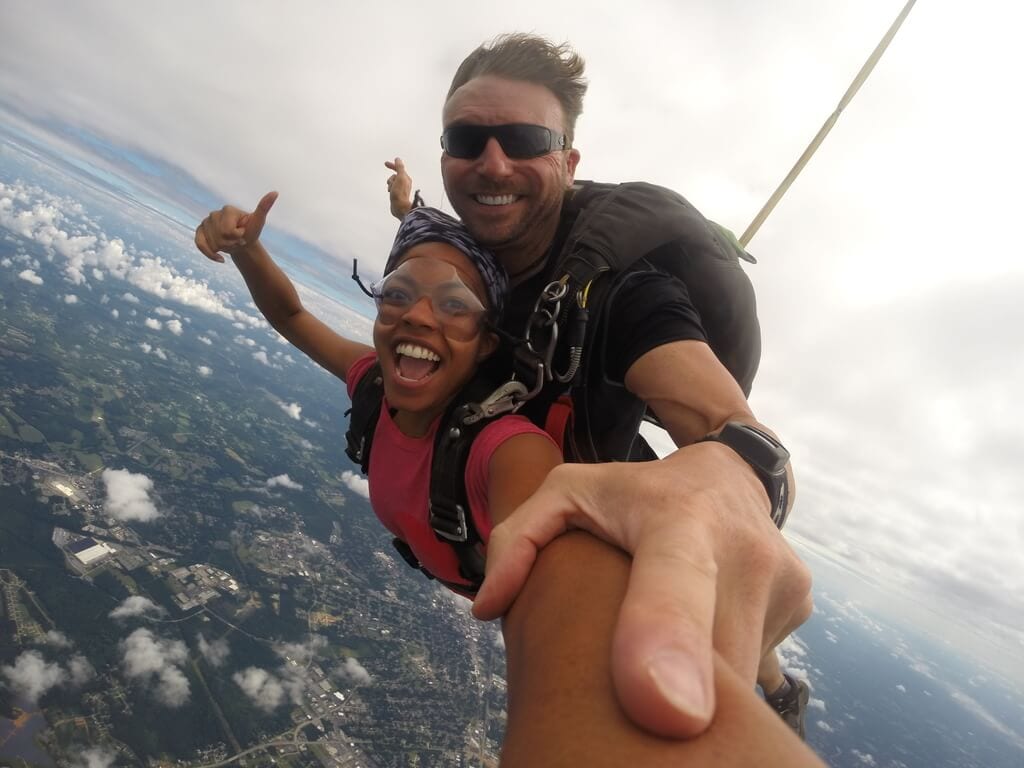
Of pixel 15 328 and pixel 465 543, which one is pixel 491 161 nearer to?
pixel 465 543

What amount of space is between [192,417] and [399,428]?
96458mm

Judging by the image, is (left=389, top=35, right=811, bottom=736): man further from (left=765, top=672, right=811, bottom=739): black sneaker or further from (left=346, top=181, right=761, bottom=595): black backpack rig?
(left=765, top=672, right=811, bottom=739): black sneaker

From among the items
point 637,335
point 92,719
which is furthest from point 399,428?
point 92,719

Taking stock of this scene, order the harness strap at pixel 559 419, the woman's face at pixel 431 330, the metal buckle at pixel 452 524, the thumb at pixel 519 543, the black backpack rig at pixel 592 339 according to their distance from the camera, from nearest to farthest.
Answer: the thumb at pixel 519 543 → the black backpack rig at pixel 592 339 → the metal buckle at pixel 452 524 → the harness strap at pixel 559 419 → the woman's face at pixel 431 330

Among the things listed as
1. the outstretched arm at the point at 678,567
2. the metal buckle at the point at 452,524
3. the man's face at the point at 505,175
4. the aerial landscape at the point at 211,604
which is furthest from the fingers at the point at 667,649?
the aerial landscape at the point at 211,604

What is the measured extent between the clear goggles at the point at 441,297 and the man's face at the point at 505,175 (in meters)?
0.36

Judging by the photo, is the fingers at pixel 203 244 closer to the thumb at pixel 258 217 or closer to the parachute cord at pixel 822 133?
the thumb at pixel 258 217

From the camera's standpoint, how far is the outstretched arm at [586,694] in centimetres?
63

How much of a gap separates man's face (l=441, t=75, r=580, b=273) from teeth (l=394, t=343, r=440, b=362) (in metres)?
0.76

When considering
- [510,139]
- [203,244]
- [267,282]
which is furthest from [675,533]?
[267,282]

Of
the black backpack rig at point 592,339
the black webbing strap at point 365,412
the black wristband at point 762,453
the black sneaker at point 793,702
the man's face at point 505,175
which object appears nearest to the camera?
the black wristband at point 762,453

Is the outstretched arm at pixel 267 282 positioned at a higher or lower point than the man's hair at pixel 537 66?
lower

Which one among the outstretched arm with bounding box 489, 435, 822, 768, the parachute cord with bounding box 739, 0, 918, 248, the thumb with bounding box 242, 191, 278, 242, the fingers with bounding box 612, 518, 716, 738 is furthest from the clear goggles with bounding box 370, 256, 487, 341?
the parachute cord with bounding box 739, 0, 918, 248

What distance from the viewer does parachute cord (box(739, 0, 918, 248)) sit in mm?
3691
